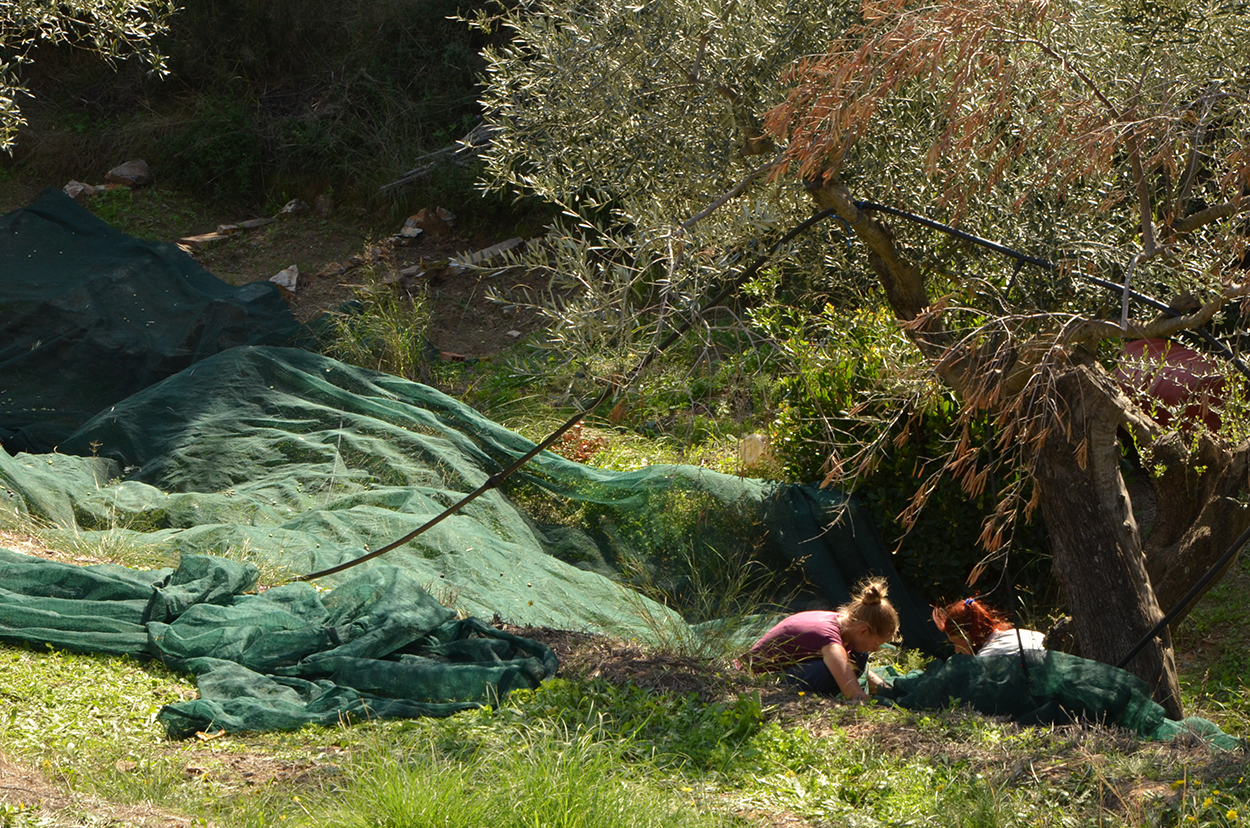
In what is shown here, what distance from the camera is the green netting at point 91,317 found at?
7.61 m

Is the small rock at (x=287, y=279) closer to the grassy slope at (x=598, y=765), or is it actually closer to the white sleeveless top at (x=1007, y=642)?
the grassy slope at (x=598, y=765)

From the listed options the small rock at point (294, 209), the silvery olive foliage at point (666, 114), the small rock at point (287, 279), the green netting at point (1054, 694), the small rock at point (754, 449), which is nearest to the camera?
the green netting at point (1054, 694)

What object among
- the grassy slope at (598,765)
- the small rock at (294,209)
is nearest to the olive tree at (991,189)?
the grassy slope at (598,765)

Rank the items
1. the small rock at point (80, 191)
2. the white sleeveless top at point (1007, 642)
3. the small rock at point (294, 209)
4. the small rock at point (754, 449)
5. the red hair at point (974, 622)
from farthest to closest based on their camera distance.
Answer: the small rock at point (294, 209) < the small rock at point (80, 191) < the small rock at point (754, 449) < the red hair at point (974, 622) < the white sleeveless top at point (1007, 642)

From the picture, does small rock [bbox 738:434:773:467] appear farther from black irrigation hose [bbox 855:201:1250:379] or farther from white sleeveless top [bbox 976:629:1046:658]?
black irrigation hose [bbox 855:201:1250:379]

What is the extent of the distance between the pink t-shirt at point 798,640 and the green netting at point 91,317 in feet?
17.4

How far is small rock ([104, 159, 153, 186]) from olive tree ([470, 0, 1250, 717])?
30.3ft

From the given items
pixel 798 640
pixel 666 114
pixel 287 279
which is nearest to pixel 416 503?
pixel 798 640

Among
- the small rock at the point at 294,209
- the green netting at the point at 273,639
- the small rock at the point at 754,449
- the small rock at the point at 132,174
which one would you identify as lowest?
the green netting at the point at 273,639

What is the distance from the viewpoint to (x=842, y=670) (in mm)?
4219

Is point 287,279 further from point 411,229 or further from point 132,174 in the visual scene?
point 132,174

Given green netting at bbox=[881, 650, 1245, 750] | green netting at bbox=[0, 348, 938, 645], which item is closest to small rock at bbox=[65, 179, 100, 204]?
green netting at bbox=[0, 348, 938, 645]

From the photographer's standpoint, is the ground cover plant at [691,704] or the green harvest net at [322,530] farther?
the green harvest net at [322,530]

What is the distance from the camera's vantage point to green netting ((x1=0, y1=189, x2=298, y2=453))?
7613 mm
